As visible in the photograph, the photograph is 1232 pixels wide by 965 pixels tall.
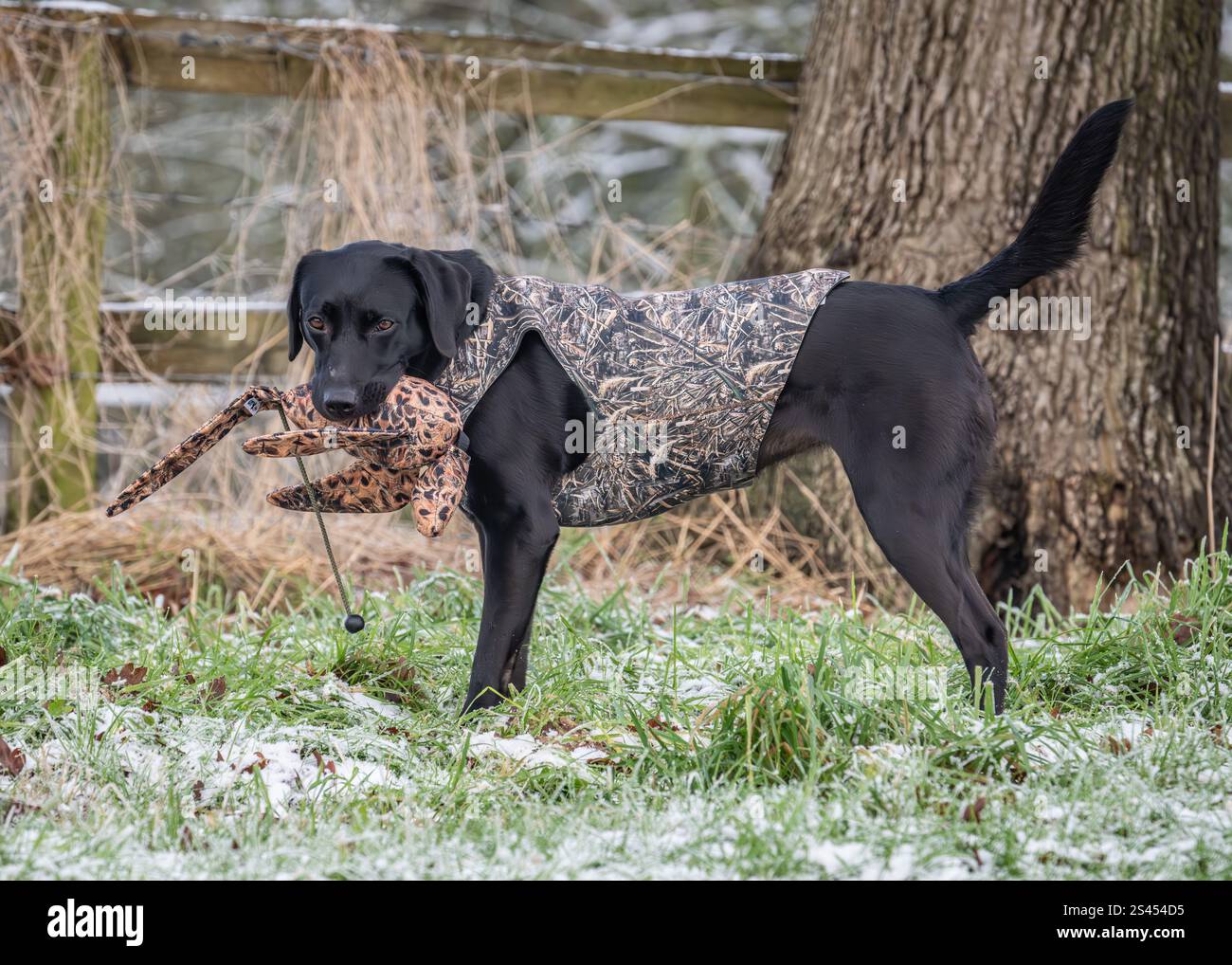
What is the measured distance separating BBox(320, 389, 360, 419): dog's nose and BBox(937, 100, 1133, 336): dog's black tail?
1.40 metres

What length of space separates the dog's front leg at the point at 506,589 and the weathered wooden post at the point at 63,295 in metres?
2.42

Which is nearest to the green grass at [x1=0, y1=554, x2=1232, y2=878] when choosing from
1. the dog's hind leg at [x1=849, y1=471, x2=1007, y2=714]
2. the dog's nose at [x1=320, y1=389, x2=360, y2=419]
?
the dog's hind leg at [x1=849, y1=471, x2=1007, y2=714]

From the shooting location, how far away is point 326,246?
15.2 feet

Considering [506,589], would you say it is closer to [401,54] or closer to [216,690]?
[216,690]

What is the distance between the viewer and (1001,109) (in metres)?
4.11

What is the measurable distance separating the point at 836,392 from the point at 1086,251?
69.7 inches

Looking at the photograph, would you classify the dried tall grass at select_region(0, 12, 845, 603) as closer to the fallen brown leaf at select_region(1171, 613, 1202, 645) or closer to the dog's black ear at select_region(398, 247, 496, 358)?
the fallen brown leaf at select_region(1171, 613, 1202, 645)

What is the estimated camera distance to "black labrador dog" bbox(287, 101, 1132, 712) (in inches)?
105

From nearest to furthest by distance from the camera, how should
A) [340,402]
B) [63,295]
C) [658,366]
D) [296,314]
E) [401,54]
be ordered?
[340,402]
[658,366]
[296,314]
[63,295]
[401,54]

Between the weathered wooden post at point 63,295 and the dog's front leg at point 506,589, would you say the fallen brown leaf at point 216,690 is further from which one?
the weathered wooden post at point 63,295

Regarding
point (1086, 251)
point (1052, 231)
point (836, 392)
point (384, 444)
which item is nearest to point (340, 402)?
point (384, 444)

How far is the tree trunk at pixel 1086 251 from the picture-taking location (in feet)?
13.3

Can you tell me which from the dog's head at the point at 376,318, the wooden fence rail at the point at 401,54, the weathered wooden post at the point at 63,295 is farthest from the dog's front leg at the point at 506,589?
the weathered wooden post at the point at 63,295
